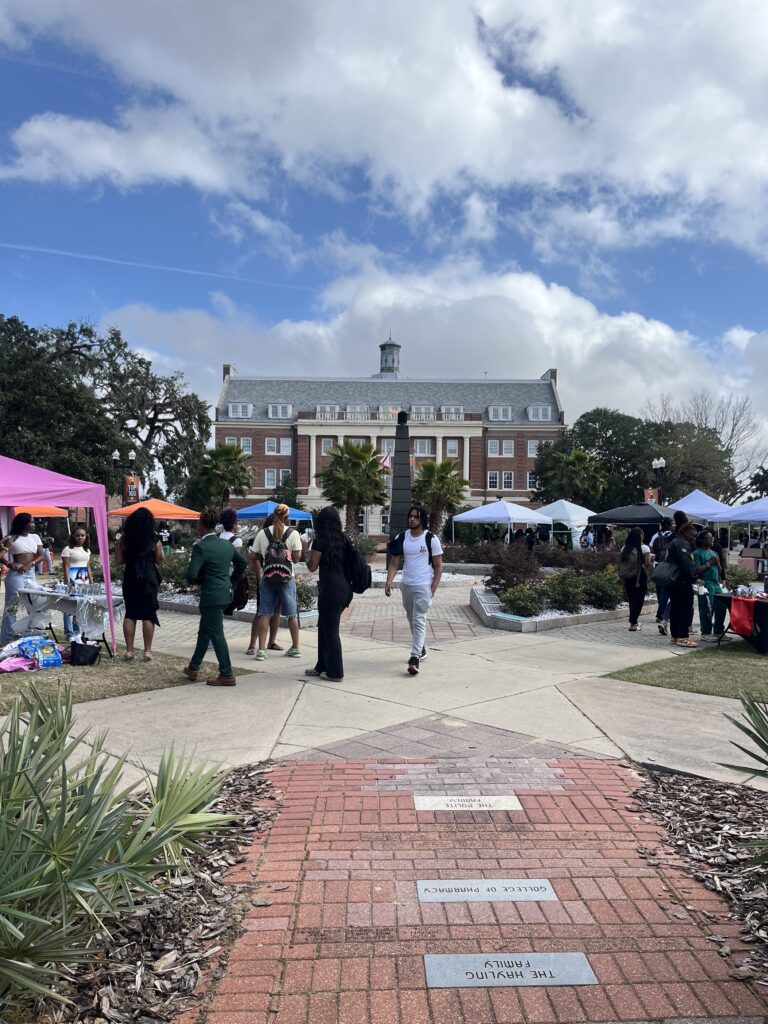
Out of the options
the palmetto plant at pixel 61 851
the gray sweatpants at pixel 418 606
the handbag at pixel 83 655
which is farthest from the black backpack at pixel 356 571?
the palmetto plant at pixel 61 851

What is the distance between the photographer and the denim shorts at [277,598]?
29.0 ft

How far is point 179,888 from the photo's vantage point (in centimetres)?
325

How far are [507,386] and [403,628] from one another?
3011 inches

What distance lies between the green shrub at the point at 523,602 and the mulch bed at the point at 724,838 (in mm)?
7322

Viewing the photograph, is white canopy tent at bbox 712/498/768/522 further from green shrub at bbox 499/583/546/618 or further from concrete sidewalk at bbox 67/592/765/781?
concrete sidewalk at bbox 67/592/765/781

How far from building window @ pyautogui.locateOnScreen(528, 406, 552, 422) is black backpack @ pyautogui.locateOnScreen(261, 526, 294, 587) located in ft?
253

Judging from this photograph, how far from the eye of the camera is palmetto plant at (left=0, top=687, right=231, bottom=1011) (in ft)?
7.64

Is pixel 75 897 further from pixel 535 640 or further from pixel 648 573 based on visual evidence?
pixel 648 573

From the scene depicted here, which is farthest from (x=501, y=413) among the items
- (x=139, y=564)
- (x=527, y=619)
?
(x=139, y=564)

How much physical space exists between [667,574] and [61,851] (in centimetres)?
913

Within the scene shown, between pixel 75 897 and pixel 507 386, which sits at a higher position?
pixel 507 386

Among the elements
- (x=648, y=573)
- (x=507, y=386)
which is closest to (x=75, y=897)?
(x=648, y=573)

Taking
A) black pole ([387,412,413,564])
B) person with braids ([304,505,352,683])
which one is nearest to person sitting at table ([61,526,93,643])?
person with braids ([304,505,352,683])

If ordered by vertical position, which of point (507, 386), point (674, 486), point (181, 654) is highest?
point (507, 386)
